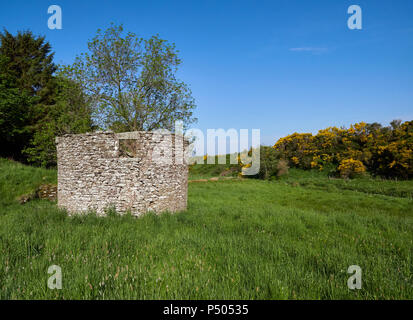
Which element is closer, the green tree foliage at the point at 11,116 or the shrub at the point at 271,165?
the green tree foliage at the point at 11,116

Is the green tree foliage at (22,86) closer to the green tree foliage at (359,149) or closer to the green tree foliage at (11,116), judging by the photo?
the green tree foliage at (11,116)

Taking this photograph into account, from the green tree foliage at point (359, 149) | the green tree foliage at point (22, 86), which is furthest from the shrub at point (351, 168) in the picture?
the green tree foliage at point (22, 86)

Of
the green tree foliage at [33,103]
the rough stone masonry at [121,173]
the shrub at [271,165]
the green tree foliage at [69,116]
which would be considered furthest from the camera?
the shrub at [271,165]

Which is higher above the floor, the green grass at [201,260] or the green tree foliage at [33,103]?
the green tree foliage at [33,103]

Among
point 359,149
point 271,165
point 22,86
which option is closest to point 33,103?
point 22,86

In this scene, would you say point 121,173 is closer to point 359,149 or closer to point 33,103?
point 33,103

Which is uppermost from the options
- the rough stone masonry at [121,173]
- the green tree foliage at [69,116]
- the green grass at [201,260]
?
the green tree foliage at [69,116]

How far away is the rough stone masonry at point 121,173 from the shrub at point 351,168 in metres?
27.1

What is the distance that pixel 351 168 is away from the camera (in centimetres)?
2570

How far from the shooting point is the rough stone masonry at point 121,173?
7336 mm

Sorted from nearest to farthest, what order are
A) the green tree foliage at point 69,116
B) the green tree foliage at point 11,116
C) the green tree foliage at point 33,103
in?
the green tree foliage at point 69,116
the green tree foliage at point 33,103
the green tree foliage at point 11,116

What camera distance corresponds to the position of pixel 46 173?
43.7ft
